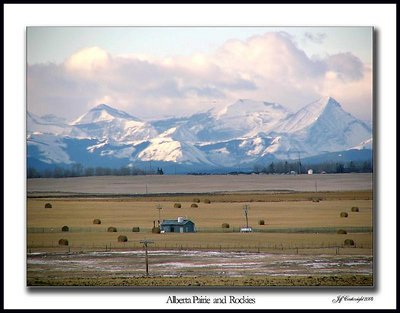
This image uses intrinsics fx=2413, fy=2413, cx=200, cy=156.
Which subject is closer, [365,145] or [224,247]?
[365,145]

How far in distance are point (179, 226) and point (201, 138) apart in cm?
144

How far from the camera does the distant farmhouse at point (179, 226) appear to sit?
3831 cm

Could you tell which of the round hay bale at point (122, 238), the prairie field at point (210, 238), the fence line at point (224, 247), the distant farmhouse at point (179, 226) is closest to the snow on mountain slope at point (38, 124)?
the prairie field at point (210, 238)

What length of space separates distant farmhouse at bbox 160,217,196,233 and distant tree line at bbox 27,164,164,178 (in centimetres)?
80

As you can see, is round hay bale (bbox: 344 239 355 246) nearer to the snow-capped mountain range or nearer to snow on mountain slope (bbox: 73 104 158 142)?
the snow-capped mountain range

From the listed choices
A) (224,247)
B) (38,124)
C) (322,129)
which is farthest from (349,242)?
(38,124)

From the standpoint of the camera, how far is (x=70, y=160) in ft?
125

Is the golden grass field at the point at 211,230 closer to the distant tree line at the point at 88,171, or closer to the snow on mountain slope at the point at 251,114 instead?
the distant tree line at the point at 88,171

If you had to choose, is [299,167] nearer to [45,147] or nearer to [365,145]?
[365,145]

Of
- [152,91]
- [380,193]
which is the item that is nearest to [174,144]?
[152,91]

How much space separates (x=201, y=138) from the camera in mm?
38375

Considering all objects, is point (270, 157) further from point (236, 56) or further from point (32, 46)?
point (32, 46)

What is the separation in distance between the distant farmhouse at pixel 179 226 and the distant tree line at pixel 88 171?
2.63ft

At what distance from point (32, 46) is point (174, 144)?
8.97ft
